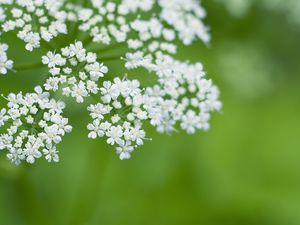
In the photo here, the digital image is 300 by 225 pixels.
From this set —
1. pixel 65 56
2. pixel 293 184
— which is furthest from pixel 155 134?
pixel 65 56

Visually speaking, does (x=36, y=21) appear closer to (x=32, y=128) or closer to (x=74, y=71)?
(x=74, y=71)

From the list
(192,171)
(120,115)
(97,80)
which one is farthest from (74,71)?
(192,171)

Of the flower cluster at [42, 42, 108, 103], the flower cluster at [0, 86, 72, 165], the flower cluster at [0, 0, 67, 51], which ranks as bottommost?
the flower cluster at [0, 86, 72, 165]

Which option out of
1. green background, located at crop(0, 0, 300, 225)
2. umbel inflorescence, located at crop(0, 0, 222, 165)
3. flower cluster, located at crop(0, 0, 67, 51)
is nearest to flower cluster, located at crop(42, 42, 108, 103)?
umbel inflorescence, located at crop(0, 0, 222, 165)

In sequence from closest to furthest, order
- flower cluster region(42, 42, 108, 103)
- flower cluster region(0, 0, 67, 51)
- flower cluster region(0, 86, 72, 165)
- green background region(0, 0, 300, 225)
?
flower cluster region(0, 86, 72, 165) → flower cluster region(42, 42, 108, 103) → flower cluster region(0, 0, 67, 51) → green background region(0, 0, 300, 225)

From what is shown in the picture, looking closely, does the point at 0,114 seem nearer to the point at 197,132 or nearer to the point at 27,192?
the point at 27,192

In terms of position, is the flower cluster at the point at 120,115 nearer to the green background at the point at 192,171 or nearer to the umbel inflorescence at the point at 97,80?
the umbel inflorescence at the point at 97,80

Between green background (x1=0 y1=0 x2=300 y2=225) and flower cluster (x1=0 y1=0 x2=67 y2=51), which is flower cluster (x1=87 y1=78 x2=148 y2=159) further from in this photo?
green background (x1=0 y1=0 x2=300 y2=225)
